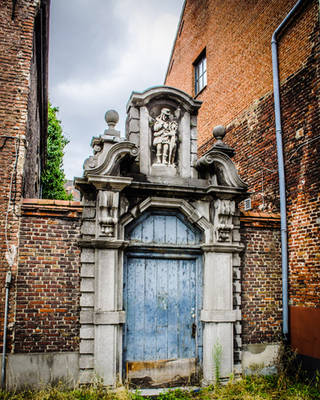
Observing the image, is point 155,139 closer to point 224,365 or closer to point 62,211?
point 62,211

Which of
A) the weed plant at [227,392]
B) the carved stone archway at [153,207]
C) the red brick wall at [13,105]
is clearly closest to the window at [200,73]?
the carved stone archway at [153,207]

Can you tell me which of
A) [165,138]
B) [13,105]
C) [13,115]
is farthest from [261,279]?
[13,105]

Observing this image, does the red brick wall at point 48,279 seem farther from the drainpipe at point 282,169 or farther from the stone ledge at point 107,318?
the drainpipe at point 282,169

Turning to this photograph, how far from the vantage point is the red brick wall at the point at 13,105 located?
6.25 m

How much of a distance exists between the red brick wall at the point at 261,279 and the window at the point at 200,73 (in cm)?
719

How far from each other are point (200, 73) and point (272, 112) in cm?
557

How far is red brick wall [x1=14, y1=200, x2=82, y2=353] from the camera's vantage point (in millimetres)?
6062

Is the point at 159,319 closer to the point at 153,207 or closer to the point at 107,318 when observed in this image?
the point at 107,318

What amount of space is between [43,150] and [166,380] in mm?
10892

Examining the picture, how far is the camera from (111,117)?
22.5 feet

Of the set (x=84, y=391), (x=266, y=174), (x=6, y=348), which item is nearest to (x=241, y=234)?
(x=266, y=174)

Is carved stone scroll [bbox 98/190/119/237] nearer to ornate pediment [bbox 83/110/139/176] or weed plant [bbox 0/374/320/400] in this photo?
ornate pediment [bbox 83/110/139/176]

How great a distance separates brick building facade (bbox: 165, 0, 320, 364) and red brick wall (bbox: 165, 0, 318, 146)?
27 millimetres

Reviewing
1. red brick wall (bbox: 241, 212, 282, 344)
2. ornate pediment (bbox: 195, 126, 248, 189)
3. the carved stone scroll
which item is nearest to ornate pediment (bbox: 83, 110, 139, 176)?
the carved stone scroll
